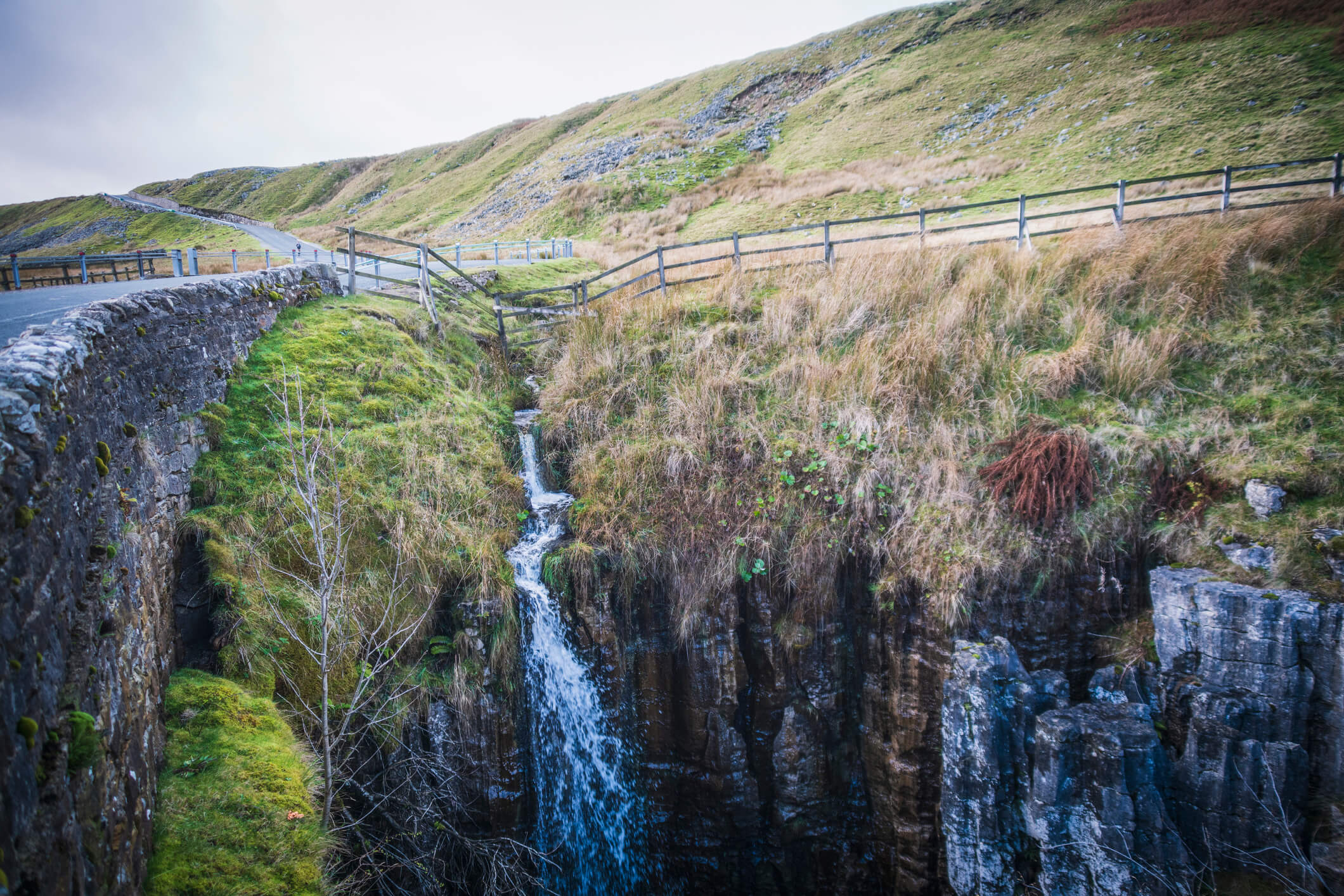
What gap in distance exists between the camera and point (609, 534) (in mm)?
8289

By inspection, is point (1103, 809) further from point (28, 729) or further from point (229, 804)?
point (28, 729)

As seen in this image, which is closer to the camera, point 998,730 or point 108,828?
point 108,828

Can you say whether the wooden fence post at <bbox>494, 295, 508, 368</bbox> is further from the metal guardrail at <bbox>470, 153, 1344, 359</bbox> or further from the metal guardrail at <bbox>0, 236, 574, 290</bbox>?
the metal guardrail at <bbox>0, 236, 574, 290</bbox>

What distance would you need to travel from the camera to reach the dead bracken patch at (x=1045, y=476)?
7383mm

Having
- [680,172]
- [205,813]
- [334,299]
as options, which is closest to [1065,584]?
[205,813]

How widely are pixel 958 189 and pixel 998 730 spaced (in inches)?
754

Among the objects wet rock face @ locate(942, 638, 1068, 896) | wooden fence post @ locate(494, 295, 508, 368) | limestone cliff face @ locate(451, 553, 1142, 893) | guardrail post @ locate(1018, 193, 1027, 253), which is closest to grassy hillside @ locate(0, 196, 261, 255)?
wooden fence post @ locate(494, 295, 508, 368)

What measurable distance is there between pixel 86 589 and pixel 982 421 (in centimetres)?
939

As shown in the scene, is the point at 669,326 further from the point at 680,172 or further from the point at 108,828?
the point at 680,172

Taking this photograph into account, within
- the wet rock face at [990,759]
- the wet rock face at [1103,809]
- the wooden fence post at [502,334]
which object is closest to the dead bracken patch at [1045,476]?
the wet rock face at [990,759]

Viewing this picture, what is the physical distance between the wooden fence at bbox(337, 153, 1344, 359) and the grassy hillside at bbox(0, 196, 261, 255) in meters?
21.1

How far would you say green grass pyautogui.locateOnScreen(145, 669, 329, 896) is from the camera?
154 inches

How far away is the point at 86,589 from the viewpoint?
11.9ft

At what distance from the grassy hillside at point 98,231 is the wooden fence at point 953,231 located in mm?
21113
